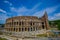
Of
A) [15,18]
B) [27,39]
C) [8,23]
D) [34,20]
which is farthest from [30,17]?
[27,39]

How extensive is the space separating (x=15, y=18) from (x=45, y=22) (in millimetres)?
2749

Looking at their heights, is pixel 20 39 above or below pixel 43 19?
below

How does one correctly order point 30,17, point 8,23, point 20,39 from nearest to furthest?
point 20,39 < point 30,17 < point 8,23

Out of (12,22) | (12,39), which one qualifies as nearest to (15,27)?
(12,22)

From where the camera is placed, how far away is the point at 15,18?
40.5 ft

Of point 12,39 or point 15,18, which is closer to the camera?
point 12,39

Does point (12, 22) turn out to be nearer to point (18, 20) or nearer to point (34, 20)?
point (18, 20)

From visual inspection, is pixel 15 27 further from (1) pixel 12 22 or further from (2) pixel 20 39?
(2) pixel 20 39

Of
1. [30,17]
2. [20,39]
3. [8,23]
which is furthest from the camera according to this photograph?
[8,23]

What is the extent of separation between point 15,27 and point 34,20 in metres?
1.81

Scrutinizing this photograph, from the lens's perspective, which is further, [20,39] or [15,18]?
[15,18]

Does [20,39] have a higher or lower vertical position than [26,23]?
lower

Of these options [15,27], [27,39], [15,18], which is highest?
[15,18]

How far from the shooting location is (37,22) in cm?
1243
